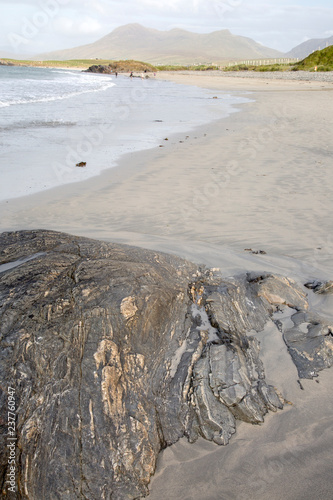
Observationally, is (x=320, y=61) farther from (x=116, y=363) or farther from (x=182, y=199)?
Answer: (x=116, y=363)

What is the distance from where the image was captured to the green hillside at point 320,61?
153 ft

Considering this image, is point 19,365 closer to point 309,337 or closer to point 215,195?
point 309,337

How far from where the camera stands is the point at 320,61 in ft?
163

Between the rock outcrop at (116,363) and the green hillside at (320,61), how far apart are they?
166 ft

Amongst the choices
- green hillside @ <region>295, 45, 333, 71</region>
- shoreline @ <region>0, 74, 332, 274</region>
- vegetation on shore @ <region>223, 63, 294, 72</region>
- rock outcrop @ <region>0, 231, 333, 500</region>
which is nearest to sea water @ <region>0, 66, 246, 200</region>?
shoreline @ <region>0, 74, 332, 274</region>

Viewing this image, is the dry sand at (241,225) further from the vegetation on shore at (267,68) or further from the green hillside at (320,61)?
the vegetation on shore at (267,68)

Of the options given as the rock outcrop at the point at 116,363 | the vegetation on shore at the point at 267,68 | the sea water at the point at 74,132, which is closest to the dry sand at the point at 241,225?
the rock outcrop at the point at 116,363

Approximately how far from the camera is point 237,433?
2.28 m

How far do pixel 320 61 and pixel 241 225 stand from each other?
52929 mm

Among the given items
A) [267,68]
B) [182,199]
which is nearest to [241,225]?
[182,199]

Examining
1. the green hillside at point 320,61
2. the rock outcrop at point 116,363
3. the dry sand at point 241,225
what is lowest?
the dry sand at point 241,225

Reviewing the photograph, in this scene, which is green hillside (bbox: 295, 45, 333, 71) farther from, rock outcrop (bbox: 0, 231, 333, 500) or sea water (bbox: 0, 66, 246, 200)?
rock outcrop (bbox: 0, 231, 333, 500)

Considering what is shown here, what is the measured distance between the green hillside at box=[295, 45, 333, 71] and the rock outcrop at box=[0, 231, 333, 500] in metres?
50.5

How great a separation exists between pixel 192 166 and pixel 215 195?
2217mm
